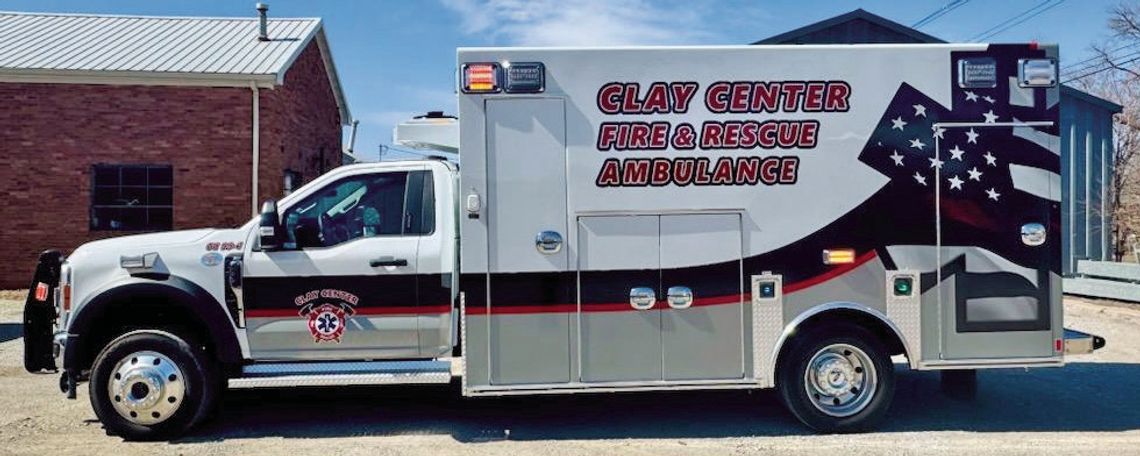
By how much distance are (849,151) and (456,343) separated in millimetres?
3057

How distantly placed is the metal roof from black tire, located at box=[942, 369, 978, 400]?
1259cm

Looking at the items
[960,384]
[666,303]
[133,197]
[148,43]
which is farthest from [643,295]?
[148,43]

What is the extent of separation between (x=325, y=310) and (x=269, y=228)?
676mm

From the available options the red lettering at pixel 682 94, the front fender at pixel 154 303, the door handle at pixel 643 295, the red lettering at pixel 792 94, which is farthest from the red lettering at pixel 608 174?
the front fender at pixel 154 303

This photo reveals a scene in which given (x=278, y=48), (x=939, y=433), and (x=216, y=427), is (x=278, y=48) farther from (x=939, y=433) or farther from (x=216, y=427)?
(x=939, y=433)

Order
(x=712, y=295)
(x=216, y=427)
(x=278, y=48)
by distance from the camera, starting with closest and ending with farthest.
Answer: (x=712, y=295)
(x=216, y=427)
(x=278, y=48)

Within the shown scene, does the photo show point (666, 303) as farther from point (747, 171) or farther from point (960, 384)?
point (960, 384)

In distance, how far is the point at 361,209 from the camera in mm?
5621

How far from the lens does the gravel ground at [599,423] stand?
17.4ft

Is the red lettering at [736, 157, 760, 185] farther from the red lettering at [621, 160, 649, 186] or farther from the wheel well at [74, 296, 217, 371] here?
the wheel well at [74, 296, 217, 371]

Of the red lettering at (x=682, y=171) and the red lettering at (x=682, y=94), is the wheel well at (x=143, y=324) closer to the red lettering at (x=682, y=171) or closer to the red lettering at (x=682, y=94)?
the red lettering at (x=682, y=171)

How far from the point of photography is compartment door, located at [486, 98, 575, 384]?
530cm

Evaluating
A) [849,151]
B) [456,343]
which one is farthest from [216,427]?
[849,151]

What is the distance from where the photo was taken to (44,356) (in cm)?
566
